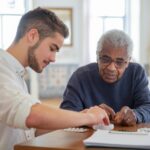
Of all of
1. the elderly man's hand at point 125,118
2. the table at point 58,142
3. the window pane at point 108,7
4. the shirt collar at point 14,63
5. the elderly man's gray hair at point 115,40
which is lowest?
the elderly man's hand at point 125,118

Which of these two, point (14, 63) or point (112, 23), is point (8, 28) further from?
point (14, 63)

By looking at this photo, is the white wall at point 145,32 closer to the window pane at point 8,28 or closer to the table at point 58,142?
the window pane at point 8,28

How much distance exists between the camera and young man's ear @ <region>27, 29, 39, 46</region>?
152cm

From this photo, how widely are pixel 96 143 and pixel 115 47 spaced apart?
1.00 m

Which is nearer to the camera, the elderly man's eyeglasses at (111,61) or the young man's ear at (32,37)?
the young man's ear at (32,37)

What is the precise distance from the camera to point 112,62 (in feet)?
7.08

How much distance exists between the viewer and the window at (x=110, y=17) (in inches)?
213

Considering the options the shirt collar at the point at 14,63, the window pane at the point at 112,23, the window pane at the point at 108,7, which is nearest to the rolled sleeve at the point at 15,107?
the shirt collar at the point at 14,63

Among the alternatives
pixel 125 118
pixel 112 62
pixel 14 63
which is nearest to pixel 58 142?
pixel 14 63

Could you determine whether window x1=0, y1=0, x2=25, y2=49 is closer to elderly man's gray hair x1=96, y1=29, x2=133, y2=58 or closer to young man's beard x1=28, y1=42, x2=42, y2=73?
elderly man's gray hair x1=96, y1=29, x2=133, y2=58

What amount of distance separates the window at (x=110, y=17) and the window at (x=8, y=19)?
1099 millimetres

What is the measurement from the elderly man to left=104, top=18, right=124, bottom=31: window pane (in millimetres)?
3348

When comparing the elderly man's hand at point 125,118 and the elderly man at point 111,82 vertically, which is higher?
the elderly man at point 111,82

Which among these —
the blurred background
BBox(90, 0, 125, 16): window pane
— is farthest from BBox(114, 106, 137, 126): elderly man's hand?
BBox(90, 0, 125, 16): window pane
